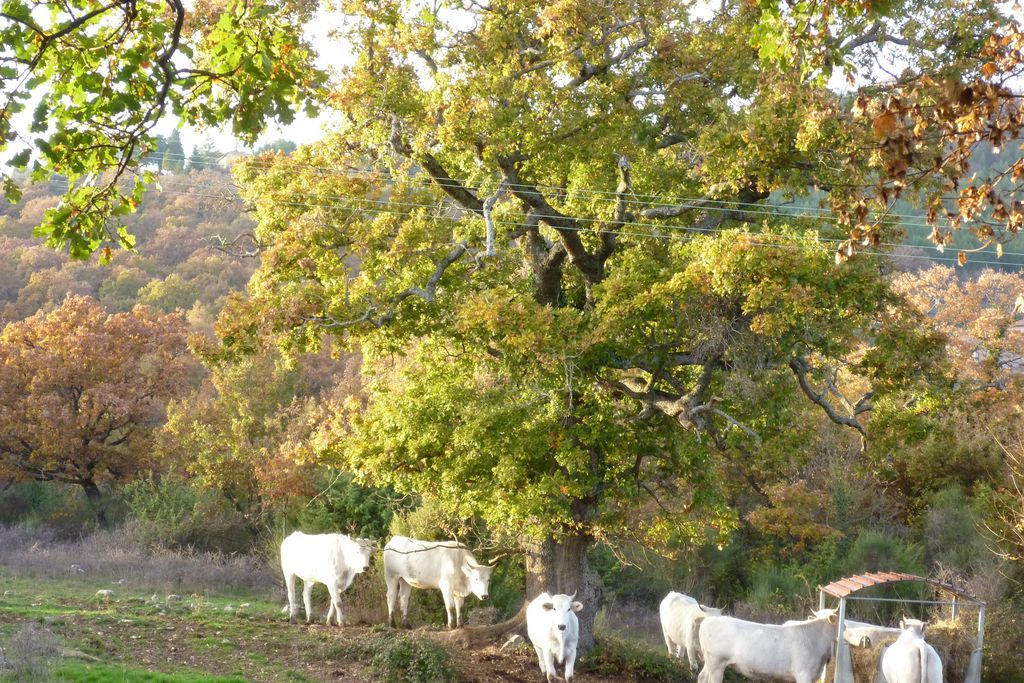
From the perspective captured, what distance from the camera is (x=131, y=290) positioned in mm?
46906

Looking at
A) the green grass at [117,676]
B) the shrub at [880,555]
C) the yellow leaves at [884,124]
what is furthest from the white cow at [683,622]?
the yellow leaves at [884,124]

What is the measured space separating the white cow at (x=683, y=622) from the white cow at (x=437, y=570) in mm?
2847

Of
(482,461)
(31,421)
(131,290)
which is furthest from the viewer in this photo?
(131,290)

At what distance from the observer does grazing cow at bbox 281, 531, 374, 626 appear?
16719mm

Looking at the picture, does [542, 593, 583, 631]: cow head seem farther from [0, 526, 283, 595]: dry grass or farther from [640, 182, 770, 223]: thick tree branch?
[0, 526, 283, 595]: dry grass

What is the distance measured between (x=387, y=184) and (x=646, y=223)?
3.98m

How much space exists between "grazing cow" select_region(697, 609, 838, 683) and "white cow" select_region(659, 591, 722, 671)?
126 centimetres

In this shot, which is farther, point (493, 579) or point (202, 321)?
point (202, 321)

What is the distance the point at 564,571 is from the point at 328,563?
3.69m

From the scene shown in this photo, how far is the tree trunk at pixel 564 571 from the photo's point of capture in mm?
16562

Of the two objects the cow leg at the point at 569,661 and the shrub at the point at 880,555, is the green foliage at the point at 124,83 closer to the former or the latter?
the cow leg at the point at 569,661

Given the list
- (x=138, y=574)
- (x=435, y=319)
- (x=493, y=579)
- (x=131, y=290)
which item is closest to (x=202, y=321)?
(x=131, y=290)

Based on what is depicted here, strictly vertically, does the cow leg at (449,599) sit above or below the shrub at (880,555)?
below

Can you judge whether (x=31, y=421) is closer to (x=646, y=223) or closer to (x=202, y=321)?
(x=202, y=321)
